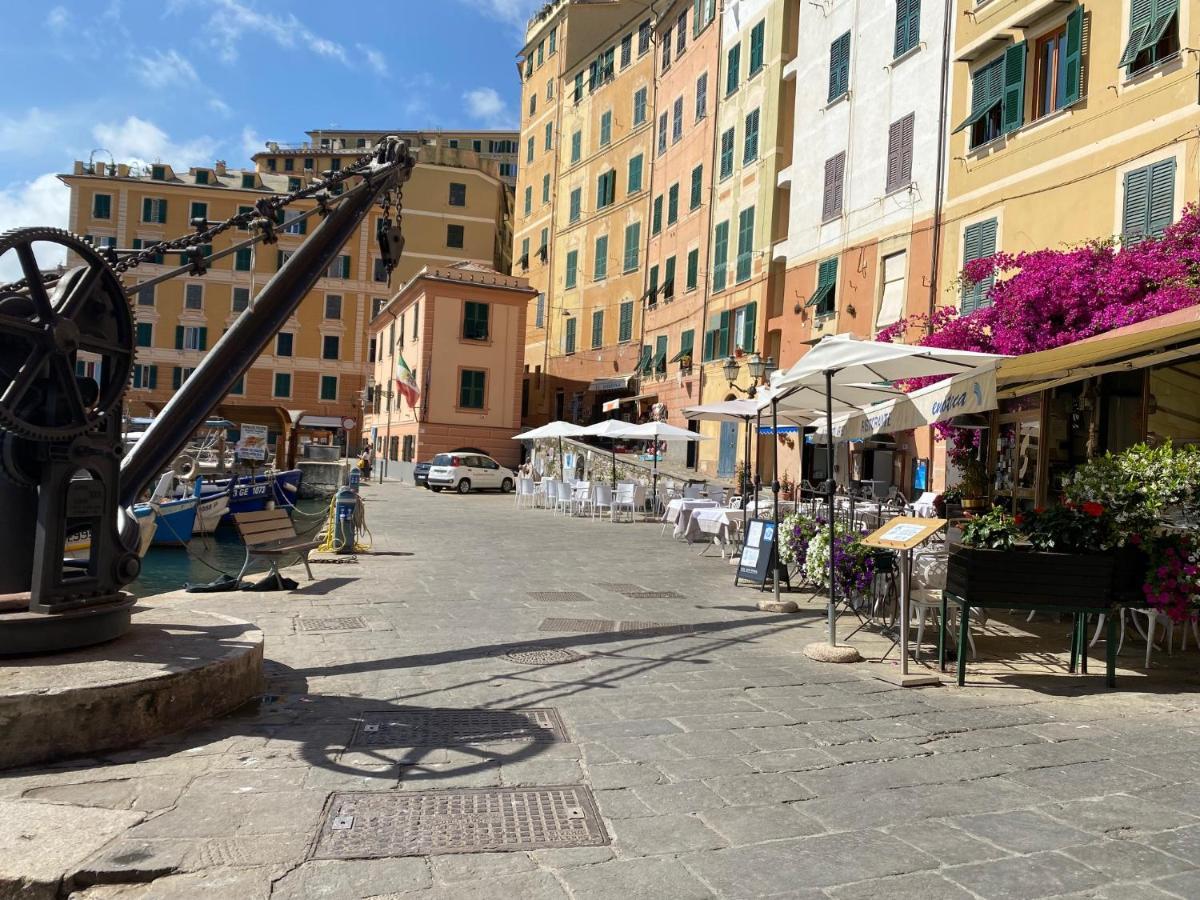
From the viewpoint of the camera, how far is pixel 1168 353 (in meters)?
8.51

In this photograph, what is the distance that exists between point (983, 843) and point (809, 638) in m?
4.24

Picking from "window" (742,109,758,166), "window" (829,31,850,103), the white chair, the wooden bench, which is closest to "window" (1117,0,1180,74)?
"window" (829,31,850,103)

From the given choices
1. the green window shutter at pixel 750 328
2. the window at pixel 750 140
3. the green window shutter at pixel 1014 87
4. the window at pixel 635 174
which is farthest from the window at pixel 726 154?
the green window shutter at pixel 1014 87

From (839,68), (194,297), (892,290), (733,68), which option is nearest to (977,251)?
(892,290)

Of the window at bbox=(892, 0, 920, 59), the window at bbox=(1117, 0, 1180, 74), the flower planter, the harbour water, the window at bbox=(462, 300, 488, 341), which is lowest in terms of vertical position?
the harbour water

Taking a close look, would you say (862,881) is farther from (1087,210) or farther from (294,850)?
(1087,210)

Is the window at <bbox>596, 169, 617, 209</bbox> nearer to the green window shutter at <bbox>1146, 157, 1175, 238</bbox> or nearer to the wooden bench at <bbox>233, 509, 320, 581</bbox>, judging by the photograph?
the green window shutter at <bbox>1146, 157, 1175, 238</bbox>

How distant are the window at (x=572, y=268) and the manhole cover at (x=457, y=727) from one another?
129ft

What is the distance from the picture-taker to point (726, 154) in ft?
98.7

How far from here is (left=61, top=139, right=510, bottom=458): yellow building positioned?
5675 centimetres

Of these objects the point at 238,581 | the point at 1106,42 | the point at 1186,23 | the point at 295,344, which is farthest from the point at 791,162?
the point at 295,344

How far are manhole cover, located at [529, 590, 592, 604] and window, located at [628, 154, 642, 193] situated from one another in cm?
3051

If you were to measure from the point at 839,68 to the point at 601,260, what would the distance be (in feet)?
62.9

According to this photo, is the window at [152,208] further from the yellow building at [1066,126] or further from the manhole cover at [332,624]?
the manhole cover at [332,624]
